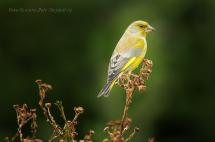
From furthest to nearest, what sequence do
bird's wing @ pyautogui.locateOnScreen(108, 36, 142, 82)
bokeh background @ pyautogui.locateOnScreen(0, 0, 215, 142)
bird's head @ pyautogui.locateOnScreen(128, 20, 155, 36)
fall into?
bokeh background @ pyautogui.locateOnScreen(0, 0, 215, 142), bird's head @ pyautogui.locateOnScreen(128, 20, 155, 36), bird's wing @ pyautogui.locateOnScreen(108, 36, 142, 82)

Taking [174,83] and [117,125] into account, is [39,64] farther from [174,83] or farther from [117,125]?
[117,125]

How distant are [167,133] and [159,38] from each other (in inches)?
75.2

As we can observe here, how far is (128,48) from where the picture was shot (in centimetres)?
543

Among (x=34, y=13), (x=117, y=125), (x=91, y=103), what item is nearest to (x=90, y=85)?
(x=91, y=103)

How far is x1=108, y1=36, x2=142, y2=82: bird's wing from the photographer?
5.26 meters

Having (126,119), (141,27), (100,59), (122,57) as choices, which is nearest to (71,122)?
(126,119)

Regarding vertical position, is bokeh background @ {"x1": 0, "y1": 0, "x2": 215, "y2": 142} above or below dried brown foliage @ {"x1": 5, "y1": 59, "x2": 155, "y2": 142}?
below

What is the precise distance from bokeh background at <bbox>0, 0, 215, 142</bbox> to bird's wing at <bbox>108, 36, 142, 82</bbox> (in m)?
9.30

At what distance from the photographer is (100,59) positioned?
15.3 m

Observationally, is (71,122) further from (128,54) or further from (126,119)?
(128,54)

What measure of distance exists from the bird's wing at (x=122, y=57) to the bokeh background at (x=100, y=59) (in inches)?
366

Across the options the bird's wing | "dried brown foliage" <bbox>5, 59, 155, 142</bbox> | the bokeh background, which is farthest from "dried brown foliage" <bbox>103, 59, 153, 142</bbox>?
the bokeh background

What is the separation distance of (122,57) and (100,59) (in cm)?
995

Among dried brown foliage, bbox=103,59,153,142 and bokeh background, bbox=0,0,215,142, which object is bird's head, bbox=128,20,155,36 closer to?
dried brown foliage, bbox=103,59,153,142
